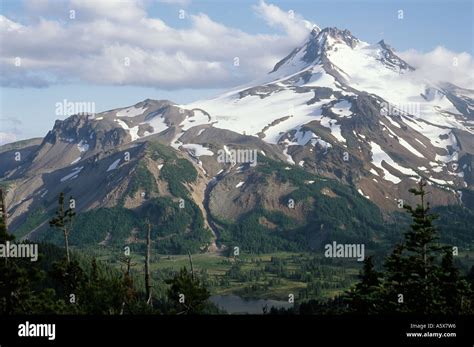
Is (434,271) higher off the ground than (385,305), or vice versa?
(434,271)

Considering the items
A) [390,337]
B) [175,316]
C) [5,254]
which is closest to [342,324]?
[390,337]

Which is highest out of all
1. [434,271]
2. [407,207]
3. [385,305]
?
[407,207]

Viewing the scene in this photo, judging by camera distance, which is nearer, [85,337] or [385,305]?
[85,337]

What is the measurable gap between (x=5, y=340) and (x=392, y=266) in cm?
3499

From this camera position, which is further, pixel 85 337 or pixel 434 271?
pixel 434 271

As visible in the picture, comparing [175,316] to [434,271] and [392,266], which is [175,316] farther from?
[392,266]

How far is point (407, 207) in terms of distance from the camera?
4200 centimetres

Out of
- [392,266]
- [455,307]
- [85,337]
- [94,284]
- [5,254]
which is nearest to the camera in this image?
[85,337]

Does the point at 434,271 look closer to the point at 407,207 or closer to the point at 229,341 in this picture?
the point at 407,207

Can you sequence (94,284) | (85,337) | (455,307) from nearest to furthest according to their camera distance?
(85,337) → (94,284) → (455,307)

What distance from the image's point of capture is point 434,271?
3906 cm

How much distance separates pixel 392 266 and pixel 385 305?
293 centimetres

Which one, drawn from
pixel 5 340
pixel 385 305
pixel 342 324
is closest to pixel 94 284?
pixel 385 305

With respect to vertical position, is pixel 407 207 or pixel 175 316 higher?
pixel 407 207
